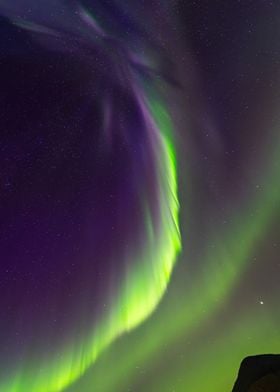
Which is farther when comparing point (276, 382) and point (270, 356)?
point (270, 356)

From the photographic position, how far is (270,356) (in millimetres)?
20969

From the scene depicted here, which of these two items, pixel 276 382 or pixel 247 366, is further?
pixel 247 366

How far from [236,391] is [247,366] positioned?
144 centimetres

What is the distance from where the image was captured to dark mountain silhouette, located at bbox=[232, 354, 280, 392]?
1936cm

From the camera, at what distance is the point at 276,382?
63.0 ft

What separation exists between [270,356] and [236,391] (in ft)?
8.69

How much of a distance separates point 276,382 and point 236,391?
270 centimetres

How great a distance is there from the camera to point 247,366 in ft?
70.2

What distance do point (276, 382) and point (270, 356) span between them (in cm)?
189

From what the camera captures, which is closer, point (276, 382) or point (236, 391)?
point (276, 382)

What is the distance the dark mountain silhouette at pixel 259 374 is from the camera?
1936cm

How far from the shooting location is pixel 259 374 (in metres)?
20.5
